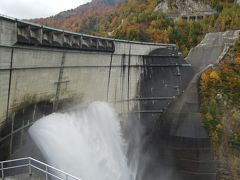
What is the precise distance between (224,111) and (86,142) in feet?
49.5

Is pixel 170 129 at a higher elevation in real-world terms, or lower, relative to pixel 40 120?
lower

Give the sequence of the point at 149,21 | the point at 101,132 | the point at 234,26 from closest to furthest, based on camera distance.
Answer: the point at 101,132, the point at 234,26, the point at 149,21

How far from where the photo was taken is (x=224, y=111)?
33719 mm

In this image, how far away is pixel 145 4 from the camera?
7194cm

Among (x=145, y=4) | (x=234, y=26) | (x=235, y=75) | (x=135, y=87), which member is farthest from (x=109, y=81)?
(x=145, y=4)

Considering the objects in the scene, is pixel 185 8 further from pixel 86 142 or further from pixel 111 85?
pixel 86 142

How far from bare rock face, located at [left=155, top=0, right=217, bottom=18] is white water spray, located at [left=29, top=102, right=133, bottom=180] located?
34.6 meters

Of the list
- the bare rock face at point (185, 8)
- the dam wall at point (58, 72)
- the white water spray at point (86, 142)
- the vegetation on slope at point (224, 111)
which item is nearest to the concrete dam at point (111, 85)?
the dam wall at point (58, 72)

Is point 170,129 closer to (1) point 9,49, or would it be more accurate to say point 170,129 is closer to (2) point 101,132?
(2) point 101,132

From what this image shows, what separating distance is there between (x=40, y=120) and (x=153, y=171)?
14.0 meters

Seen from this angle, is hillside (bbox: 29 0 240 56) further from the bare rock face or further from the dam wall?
the dam wall

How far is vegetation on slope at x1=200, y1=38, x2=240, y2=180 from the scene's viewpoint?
31.9 m

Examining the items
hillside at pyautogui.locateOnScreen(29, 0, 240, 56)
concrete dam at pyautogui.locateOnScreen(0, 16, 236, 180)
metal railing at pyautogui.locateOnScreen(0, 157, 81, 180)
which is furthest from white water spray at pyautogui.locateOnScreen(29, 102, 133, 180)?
hillside at pyautogui.locateOnScreen(29, 0, 240, 56)

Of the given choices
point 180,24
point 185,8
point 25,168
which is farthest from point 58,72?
point 185,8
